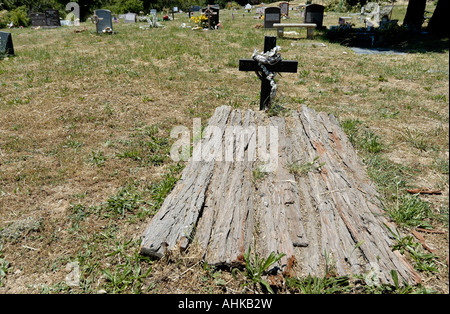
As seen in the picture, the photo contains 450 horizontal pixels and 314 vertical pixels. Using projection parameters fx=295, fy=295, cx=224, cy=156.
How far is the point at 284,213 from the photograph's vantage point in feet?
10.5

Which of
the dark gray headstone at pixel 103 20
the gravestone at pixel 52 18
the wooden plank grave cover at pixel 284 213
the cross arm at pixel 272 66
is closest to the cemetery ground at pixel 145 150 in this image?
the wooden plank grave cover at pixel 284 213

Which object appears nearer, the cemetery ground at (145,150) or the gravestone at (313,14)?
the cemetery ground at (145,150)

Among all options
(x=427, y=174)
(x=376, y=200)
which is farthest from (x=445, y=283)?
(x=427, y=174)

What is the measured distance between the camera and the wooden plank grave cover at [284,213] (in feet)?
8.95

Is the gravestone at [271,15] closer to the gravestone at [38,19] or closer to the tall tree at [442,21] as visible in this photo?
the tall tree at [442,21]

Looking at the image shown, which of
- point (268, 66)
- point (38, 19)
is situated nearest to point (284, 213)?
point (268, 66)

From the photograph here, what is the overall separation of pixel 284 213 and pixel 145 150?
10.5ft

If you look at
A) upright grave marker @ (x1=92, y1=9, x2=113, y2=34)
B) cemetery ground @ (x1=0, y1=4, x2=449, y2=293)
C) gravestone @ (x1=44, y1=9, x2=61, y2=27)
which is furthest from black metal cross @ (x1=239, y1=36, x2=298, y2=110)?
gravestone @ (x1=44, y1=9, x2=61, y2=27)

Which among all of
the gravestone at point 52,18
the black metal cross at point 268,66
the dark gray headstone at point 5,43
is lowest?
the black metal cross at point 268,66

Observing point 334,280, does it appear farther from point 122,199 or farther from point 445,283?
point 122,199

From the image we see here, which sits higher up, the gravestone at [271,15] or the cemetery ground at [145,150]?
the gravestone at [271,15]

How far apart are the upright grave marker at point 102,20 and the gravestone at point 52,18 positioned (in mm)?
8664

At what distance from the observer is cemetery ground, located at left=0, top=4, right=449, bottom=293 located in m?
2.73

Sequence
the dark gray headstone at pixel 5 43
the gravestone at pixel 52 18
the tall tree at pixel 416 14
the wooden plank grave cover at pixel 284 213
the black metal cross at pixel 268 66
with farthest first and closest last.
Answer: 1. the gravestone at pixel 52 18
2. the tall tree at pixel 416 14
3. the dark gray headstone at pixel 5 43
4. the black metal cross at pixel 268 66
5. the wooden plank grave cover at pixel 284 213
